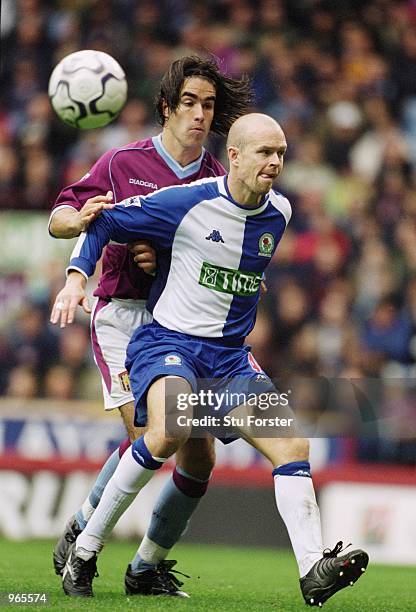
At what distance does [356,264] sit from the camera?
11.1 metres

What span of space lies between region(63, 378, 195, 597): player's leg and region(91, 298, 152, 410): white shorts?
769mm

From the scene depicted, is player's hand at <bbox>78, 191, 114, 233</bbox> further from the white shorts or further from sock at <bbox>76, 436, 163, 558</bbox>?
sock at <bbox>76, 436, 163, 558</bbox>

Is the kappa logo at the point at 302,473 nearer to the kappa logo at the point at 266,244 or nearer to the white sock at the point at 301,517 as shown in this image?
the white sock at the point at 301,517

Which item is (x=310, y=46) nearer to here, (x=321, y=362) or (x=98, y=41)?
(x=98, y=41)

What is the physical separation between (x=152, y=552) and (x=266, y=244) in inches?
55.9

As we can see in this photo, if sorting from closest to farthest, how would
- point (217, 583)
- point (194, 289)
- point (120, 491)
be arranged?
point (120, 491) → point (194, 289) → point (217, 583)

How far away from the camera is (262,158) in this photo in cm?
441

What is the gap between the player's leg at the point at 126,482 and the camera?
4.32 m

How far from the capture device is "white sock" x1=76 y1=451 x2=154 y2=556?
442 centimetres

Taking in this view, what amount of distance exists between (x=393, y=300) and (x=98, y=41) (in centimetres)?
481

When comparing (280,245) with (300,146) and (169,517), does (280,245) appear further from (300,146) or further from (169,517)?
(169,517)

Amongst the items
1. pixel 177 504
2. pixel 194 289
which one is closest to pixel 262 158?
pixel 194 289

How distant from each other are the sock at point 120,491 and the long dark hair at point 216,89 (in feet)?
5.21

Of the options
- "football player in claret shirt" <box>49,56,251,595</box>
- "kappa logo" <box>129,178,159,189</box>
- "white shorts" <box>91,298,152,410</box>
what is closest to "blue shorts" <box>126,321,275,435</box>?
"football player in claret shirt" <box>49,56,251,595</box>
